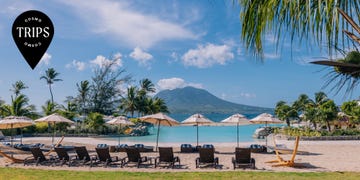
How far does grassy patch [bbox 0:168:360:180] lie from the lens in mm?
8672

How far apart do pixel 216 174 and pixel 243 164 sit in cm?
144

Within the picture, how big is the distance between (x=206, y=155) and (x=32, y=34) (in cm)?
714

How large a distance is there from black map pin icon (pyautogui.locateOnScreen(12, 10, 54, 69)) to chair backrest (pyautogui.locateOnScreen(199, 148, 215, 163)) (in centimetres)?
668

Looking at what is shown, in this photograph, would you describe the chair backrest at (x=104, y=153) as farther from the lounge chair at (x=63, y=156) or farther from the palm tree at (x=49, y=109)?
the palm tree at (x=49, y=109)

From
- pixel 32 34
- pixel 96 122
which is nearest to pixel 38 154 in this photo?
pixel 32 34

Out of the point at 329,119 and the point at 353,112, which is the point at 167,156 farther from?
the point at 353,112

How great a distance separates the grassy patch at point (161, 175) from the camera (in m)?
8.67

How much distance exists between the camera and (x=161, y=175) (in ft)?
30.2

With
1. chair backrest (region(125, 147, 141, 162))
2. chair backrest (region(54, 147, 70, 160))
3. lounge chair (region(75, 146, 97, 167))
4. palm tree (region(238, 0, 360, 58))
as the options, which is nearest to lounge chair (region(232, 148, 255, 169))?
chair backrest (region(125, 147, 141, 162))

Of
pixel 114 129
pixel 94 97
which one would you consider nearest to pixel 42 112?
pixel 114 129

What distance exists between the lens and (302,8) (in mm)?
1828

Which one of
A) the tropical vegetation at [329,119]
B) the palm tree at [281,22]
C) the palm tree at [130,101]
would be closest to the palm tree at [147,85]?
the palm tree at [130,101]

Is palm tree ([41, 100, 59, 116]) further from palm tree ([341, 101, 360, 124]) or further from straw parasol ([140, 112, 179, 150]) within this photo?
palm tree ([341, 101, 360, 124])

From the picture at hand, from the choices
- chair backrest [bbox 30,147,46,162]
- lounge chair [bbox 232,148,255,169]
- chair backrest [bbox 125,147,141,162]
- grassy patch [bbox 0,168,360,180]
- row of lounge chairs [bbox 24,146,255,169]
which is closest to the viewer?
grassy patch [bbox 0,168,360,180]
